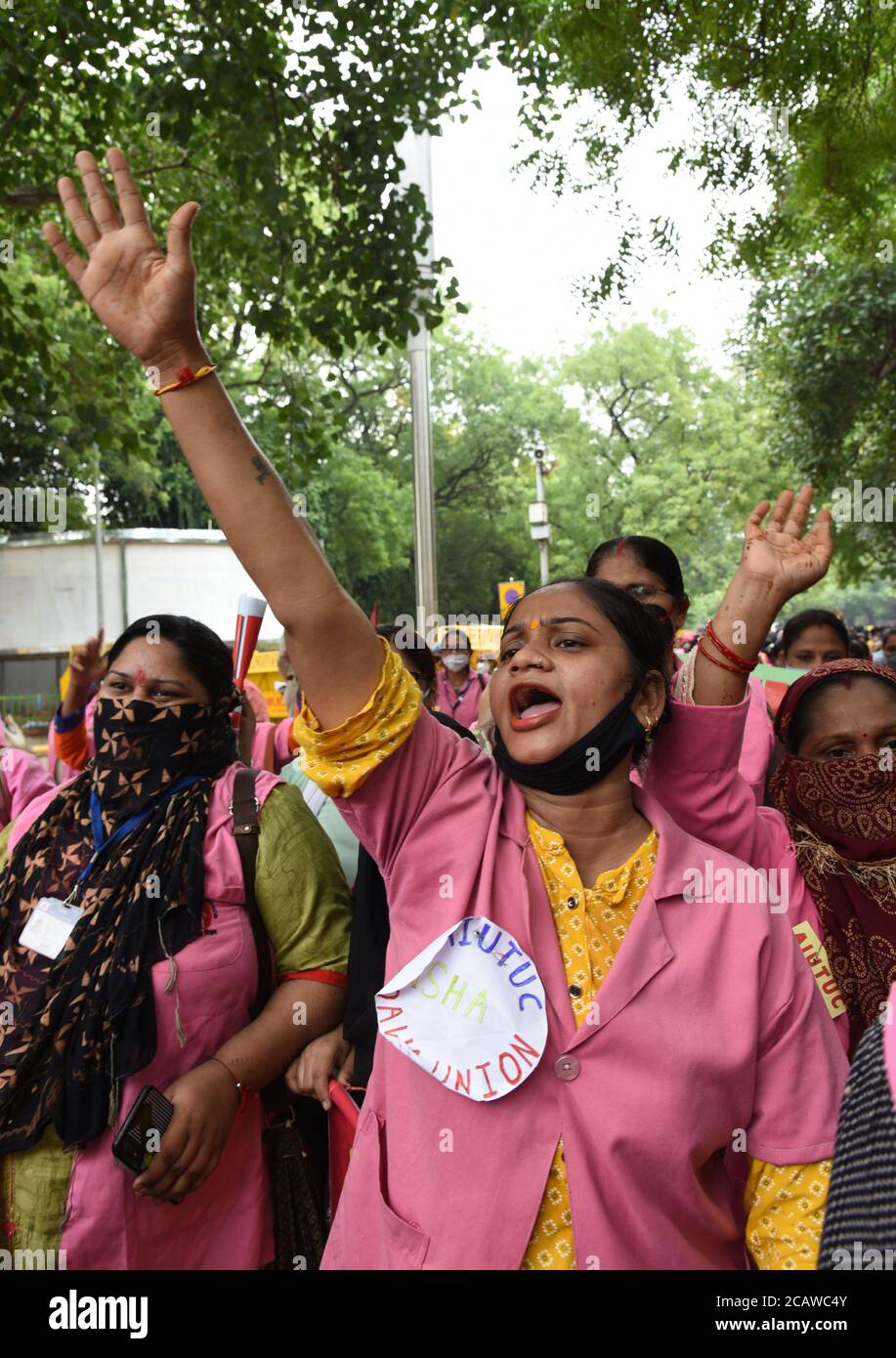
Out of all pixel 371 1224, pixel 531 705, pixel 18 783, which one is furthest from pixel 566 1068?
pixel 18 783

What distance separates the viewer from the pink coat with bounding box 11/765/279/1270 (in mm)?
2150

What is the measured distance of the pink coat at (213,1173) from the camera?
215 centimetres

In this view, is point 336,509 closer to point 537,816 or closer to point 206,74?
point 206,74

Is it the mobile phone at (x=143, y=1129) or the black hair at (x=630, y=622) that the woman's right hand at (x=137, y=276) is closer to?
the black hair at (x=630, y=622)

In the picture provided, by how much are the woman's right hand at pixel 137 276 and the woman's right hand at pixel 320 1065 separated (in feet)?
4.72

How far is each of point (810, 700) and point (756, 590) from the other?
0.73 metres

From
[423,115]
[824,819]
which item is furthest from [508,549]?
[824,819]

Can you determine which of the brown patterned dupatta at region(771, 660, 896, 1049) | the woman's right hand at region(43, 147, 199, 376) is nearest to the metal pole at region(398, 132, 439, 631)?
the brown patterned dupatta at region(771, 660, 896, 1049)

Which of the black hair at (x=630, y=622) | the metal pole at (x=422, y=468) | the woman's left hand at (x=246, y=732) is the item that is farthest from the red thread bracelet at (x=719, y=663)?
the metal pole at (x=422, y=468)

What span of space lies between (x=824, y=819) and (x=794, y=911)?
33 cm

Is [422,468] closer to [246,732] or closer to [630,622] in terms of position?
[246,732]

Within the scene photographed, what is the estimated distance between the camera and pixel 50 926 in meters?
2.35

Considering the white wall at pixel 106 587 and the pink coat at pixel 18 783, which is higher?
the white wall at pixel 106 587

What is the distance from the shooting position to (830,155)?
535cm
